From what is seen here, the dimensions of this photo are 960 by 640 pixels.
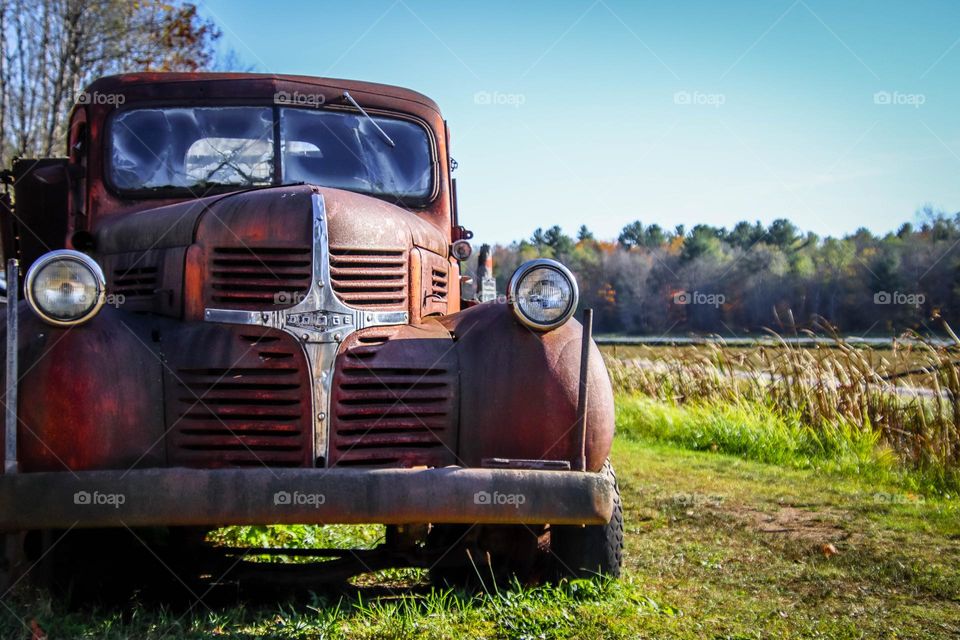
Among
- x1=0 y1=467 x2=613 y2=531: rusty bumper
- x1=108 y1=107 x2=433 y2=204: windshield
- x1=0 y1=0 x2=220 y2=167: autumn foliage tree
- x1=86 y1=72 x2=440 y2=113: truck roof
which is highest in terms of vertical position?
x1=0 y1=0 x2=220 y2=167: autumn foliage tree

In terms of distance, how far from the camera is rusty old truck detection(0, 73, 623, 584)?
11.0 ft

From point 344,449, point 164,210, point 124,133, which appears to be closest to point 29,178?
point 124,133

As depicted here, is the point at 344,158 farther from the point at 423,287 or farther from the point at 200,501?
the point at 200,501

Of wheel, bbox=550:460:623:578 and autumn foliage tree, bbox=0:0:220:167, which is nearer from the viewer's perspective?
wheel, bbox=550:460:623:578

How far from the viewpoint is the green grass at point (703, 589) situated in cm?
362

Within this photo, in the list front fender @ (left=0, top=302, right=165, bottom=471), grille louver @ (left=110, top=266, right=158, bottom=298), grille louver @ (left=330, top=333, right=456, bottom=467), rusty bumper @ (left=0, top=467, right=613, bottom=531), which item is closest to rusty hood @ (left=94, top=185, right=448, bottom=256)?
grille louver @ (left=110, top=266, right=158, bottom=298)

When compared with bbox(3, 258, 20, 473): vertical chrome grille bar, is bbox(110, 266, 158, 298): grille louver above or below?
above

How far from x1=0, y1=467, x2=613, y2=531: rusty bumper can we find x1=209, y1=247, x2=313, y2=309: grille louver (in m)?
0.79

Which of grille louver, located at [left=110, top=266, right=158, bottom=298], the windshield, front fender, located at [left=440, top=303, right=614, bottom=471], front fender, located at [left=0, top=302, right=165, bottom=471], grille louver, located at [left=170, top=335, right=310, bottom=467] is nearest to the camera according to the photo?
front fender, located at [left=0, top=302, right=165, bottom=471]

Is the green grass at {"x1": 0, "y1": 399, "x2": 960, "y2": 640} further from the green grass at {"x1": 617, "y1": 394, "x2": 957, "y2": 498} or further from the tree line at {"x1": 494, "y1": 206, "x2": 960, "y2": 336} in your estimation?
the tree line at {"x1": 494, "y1": 206, "x2": 960, "y2": 336}

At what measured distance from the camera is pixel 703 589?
4.42 metres

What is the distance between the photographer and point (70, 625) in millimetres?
3525

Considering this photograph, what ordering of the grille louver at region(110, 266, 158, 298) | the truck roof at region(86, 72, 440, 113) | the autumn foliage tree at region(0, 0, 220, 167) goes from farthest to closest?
the autumn foliage tree at region(0, 0, 220, 167)
the truck roof at region(86, 72, 440, 113)
the grille louver at region(110, 266, 158, 298)

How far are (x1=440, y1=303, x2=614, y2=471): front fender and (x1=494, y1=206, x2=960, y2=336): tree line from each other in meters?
17.6
